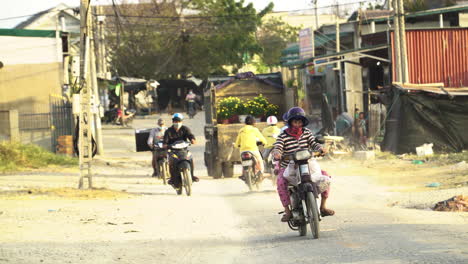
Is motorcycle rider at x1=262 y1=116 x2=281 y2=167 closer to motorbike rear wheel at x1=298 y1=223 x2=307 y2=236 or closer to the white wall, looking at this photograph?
motorbike rear wheel at x1=298 y1=223 x2=307 y2=236

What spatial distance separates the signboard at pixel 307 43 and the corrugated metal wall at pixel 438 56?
885 cm

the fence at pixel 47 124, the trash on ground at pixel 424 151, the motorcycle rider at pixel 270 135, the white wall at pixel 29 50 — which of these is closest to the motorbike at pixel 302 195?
the motorcycle rider at pixel 270 135

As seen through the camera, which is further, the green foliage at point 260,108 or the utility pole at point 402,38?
the utility pole at point 402,38

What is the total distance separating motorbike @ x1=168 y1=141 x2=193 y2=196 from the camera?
16.0 meters

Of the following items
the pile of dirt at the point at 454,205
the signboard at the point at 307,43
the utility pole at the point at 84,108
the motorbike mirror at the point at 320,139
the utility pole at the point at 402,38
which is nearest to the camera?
the motorbike mirror at the point at 320,139

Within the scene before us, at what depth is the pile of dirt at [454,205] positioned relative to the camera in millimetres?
11977

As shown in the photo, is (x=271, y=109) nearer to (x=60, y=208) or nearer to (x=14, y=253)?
(x=60, y=208)

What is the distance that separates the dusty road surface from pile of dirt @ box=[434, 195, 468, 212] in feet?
1.52

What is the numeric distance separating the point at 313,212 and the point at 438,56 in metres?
24.8

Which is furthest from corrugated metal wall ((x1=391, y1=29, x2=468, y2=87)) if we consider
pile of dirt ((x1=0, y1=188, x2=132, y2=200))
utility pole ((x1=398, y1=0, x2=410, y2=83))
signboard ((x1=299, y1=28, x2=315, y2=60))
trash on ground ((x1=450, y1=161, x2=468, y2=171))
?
pile of dirt ((x1=0, y1=188, x2=132, y2=200))

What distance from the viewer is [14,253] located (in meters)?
8.40

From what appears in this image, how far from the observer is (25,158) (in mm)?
25672

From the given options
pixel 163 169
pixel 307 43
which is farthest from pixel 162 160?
pixel 307 43

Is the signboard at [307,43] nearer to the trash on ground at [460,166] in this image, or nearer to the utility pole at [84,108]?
the trash on ground at [460,166]
